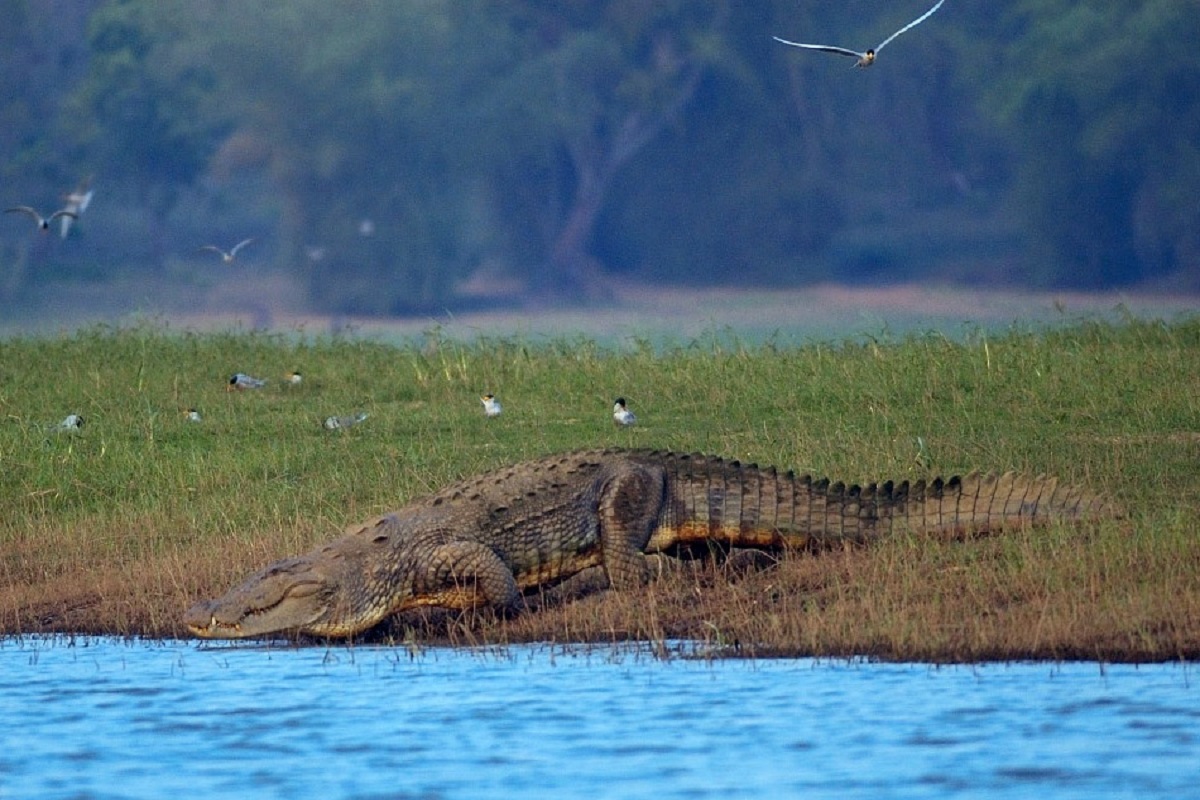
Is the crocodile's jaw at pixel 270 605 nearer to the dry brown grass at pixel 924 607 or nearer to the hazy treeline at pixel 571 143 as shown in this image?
the dry brown grass at pixel 924 607

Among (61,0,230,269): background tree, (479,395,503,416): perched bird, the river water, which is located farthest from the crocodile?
(61,0,230,269): background tree

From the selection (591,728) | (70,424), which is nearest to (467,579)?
(591,728)

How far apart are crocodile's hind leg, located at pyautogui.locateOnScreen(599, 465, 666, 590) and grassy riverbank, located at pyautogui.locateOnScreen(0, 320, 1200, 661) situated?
0.18 m

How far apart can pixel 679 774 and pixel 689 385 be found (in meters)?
7.78

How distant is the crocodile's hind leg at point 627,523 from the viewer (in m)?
8.66

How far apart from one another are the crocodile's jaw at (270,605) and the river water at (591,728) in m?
0.25

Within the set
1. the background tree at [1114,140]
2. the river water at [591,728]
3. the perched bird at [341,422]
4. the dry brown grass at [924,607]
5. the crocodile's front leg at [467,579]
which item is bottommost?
the river water at [591,728]

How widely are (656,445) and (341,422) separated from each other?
2.13m

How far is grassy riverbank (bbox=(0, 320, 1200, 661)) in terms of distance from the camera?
782cm

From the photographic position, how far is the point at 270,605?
8266 millimetres

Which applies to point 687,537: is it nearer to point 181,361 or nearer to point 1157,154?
point 181,361

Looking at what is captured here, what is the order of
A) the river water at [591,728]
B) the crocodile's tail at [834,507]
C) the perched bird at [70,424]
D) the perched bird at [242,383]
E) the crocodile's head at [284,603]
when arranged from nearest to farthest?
the river water at [591,728]
the crocodile's head at [284,603]
the crocodile's tail at [834,507]
the perched bird at [70,424]
the perched bird at [242,383]

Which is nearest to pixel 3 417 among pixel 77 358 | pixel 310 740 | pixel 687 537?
pixel 77 358

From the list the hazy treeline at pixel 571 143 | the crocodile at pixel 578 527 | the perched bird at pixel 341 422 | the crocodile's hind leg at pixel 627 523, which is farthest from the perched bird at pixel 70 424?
the hazy treeline at pixel 571 143
